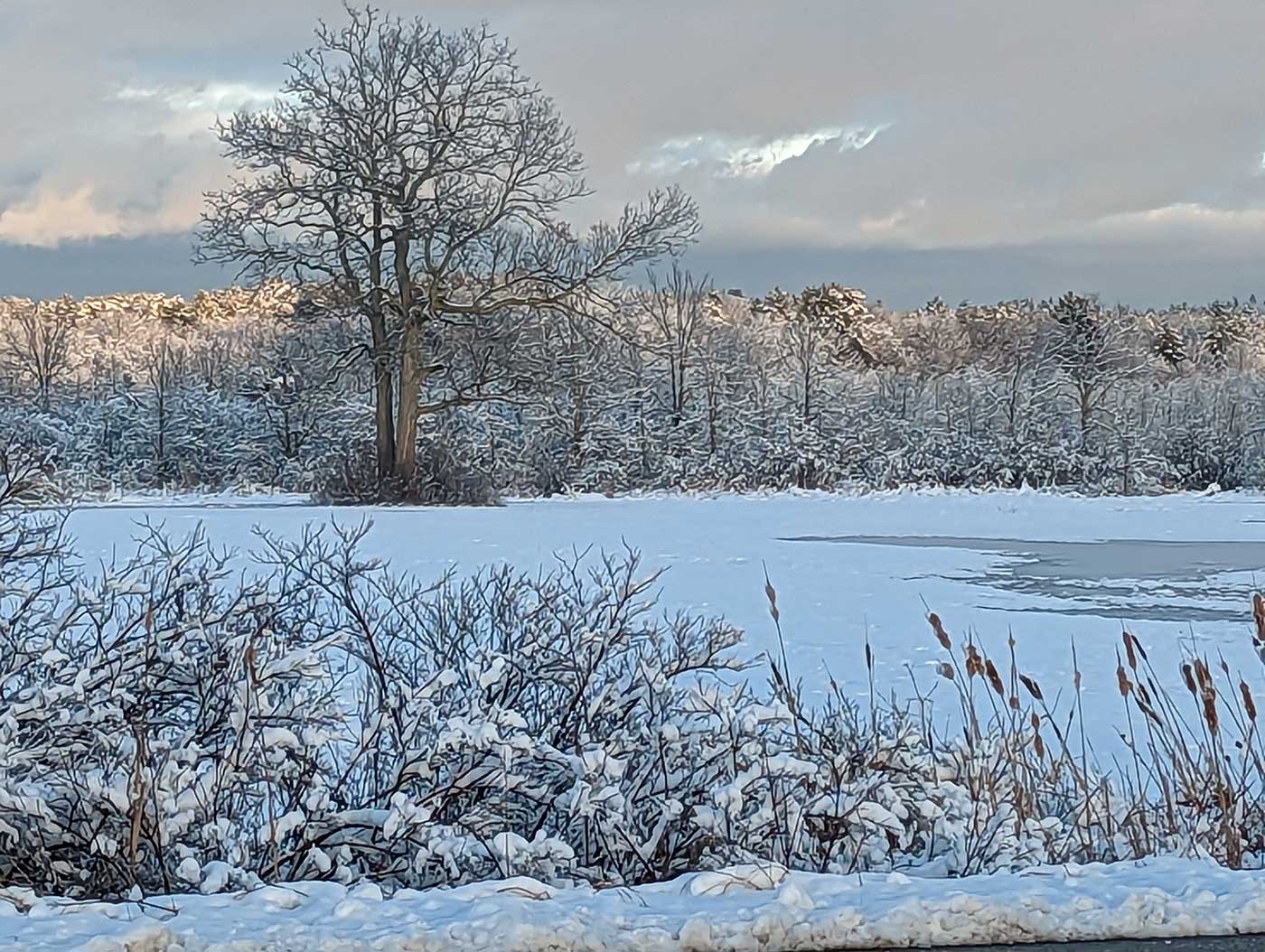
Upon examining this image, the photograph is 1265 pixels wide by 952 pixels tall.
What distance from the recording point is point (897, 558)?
1812cm

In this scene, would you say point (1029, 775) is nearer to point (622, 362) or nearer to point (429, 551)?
point (429, 551)

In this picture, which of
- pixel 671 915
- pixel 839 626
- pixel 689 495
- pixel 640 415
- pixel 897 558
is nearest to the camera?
pixel 671 915

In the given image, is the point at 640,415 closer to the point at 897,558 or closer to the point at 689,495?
the point at 689,495

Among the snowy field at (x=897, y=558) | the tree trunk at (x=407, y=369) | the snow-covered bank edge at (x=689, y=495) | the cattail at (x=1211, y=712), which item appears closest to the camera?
the cattail at (x=1211, y=712)

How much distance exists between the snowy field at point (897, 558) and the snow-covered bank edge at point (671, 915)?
264 centimetres

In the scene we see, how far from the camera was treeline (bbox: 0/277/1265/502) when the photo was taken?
31.3 meters

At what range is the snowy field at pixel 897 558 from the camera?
11.1m

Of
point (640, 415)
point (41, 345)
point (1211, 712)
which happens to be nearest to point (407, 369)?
point (640, 415)

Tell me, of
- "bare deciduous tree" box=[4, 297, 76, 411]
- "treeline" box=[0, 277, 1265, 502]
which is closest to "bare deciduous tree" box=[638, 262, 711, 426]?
"treeline" box=[0, 277, 1265, 502]

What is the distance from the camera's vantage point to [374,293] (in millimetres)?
30156

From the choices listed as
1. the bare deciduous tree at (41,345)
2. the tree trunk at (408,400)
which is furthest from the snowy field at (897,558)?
the bare deciduous tree at (41,345)

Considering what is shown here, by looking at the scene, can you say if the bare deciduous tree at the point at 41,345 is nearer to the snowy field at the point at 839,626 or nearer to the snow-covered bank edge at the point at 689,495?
the snow-covered bank edge at the point at 689,495

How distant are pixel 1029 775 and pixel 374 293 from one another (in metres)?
25.6

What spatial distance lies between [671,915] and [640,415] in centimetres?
3330
